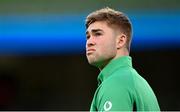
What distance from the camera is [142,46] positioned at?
5379mm

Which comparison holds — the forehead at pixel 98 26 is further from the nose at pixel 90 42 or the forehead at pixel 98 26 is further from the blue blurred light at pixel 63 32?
the blue blurred light at pixel 63 32

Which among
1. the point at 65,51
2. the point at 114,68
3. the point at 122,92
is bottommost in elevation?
the point at 122,92

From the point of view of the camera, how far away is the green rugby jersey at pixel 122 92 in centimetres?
202

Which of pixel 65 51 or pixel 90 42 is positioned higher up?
pixel 65 51

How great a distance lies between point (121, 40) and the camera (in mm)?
2352

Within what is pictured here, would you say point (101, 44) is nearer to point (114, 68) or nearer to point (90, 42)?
point (90, 42)

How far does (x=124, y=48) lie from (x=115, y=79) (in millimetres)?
290

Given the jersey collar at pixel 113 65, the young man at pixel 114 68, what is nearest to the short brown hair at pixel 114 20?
the young man at pixel 114 68

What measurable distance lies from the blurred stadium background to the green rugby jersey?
2.91 m

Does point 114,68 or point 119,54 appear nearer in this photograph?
point 114,68

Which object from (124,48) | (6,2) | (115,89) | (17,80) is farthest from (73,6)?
(115,89)

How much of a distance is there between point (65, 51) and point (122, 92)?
3.57 m

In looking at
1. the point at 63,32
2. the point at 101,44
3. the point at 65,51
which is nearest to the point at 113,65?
the point at 101,44

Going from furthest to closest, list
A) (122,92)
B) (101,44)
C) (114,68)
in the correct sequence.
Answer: (101,44) < (114,68) < (122,92)
